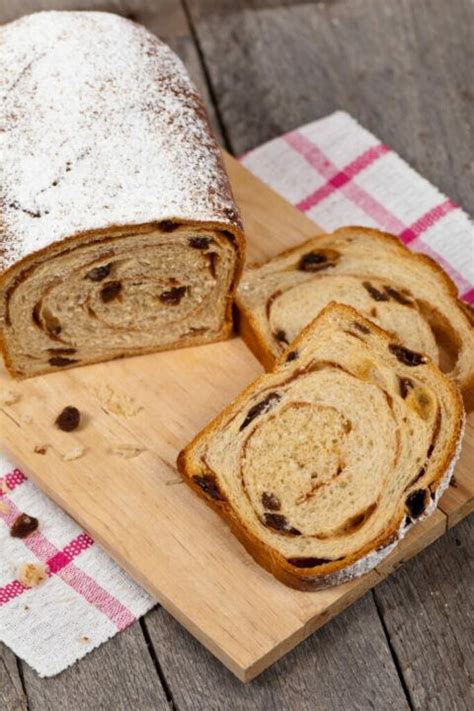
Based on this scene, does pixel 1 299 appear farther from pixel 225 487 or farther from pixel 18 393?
pixel 225 487

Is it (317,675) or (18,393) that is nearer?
(317,675)

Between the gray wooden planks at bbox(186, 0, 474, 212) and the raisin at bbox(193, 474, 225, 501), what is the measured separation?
1.59 metres

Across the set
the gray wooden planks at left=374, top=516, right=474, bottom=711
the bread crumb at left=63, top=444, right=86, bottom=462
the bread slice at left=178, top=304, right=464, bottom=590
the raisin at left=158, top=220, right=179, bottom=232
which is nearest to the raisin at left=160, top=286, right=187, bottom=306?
the raisin at left=158, top=220, right=179, bottom=232

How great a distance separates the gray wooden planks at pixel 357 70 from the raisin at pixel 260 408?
4.43 feet

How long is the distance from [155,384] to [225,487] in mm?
499

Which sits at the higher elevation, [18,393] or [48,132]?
[48,132]

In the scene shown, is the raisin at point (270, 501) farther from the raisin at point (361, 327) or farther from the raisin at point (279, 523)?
the raisin at point (361, 327)

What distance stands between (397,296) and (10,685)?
1.46 metres

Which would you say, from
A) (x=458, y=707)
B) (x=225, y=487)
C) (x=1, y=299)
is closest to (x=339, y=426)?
(x=225, y=487)

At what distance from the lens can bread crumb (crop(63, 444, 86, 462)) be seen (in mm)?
3258

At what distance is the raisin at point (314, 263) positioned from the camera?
11.7 feet

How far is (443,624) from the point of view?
10.3 feet

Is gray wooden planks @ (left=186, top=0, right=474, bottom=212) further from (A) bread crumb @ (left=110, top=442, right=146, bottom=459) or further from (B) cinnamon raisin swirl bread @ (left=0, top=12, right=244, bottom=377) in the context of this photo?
(A) bread crumb @ (left=110, top=442, right=146, bottom=459)

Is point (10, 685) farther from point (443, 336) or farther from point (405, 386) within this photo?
point (443, 336)
